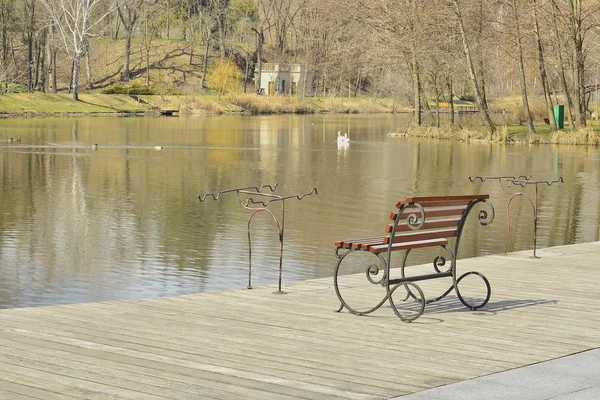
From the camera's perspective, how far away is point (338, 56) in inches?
2581

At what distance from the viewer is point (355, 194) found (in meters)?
Answer: 27.4

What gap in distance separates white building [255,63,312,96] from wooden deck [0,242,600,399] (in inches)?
4340

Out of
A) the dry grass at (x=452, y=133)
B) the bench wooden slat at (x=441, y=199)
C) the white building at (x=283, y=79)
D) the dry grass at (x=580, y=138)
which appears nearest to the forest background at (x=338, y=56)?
the dry grass at (x=452, y=133)

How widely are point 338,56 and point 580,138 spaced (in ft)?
68.7

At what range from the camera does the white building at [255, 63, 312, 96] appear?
4771 inches

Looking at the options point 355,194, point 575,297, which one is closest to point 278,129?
point 355,194

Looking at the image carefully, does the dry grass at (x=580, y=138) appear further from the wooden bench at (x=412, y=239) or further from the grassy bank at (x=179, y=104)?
the grassy bank at (x=179, y=104)

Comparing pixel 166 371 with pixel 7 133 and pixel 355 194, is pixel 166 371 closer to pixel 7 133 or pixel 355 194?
pixel 355 194

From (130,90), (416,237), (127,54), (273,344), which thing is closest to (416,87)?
(416,237)

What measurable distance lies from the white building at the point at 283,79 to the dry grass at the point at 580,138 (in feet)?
236

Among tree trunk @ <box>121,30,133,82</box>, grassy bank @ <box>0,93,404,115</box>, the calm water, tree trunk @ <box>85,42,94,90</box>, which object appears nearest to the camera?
the calm water

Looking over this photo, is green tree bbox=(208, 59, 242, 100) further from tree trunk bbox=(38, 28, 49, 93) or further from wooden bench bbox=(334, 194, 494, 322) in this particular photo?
wooden bench bbox=(334, 194, 494, 322)

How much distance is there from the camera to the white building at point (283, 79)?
121188 millimetres

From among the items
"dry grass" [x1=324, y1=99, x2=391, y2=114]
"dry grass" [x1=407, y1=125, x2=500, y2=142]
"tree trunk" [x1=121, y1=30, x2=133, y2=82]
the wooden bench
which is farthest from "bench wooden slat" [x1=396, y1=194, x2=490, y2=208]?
"tree trunk" [x1=121, y1=30, x2=133, y2=82]
